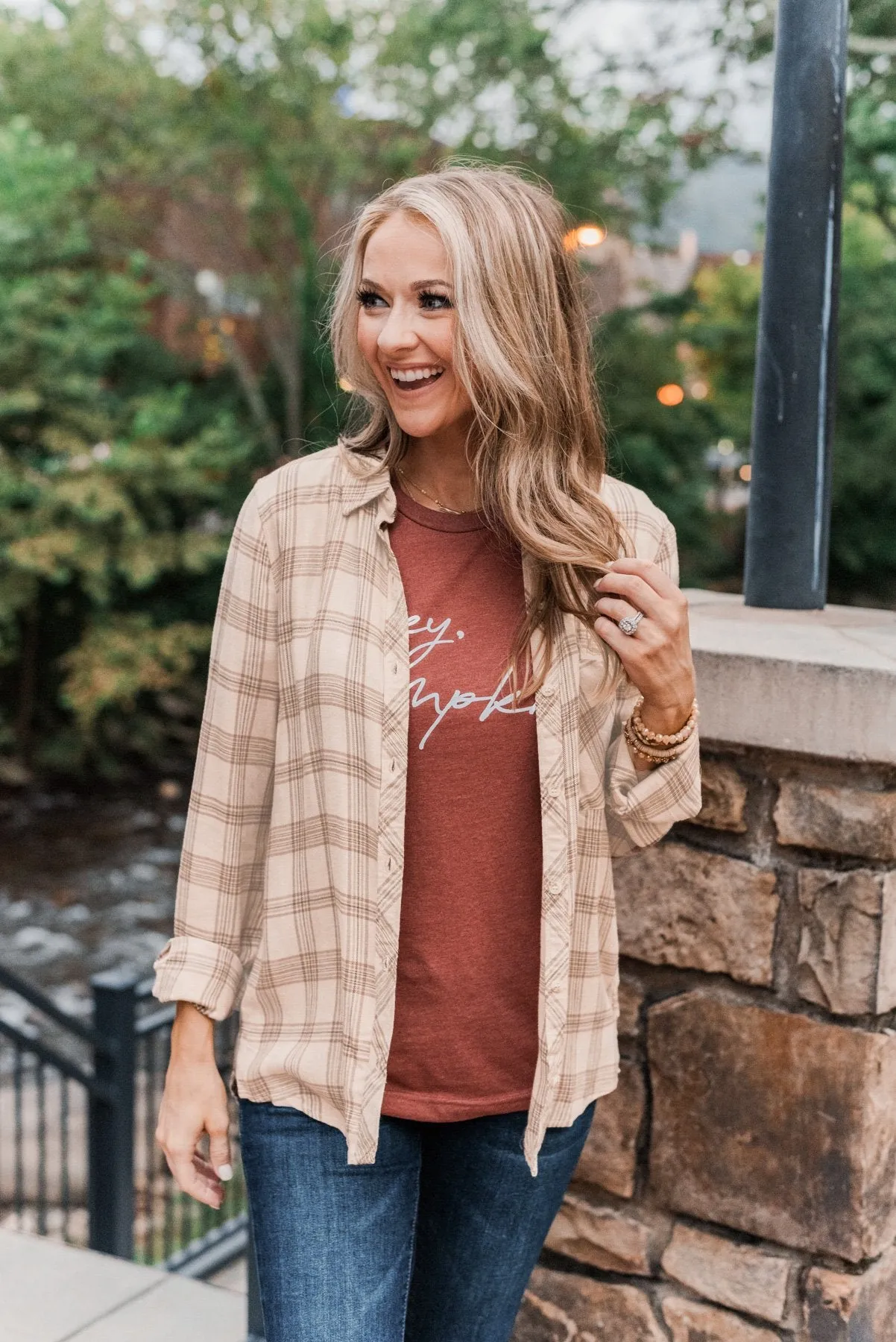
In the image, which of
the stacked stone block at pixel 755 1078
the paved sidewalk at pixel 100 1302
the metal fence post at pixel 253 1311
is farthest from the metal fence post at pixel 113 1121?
the stacked stone block at pixel 755 1078

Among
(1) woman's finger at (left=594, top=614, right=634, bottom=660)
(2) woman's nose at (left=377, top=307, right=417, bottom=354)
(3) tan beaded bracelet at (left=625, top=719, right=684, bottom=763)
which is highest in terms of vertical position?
(2) woman's nose at (left=377, top=307, right=417, bottom=354)

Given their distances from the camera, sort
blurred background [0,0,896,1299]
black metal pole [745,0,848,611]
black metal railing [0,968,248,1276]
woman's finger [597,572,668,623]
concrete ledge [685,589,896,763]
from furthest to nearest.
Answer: blurred background [0,0,896,1299] < black metal railing [0,968,248,1276] < black metal pole [745,0,848,611] < concrete ledge [685,589,896,763] < woman's finger [597,572,668,623]

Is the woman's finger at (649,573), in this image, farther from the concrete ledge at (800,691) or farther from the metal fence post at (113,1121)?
the metal fence post at (113,1121)

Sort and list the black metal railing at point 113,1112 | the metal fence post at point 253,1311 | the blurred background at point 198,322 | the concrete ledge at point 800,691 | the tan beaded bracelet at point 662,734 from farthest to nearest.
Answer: the blurred background at point 198,322
the black metal railing at point 113,1112
the metal fence post at point 253,1311
the concrete ledge at point 800,691
the tan beaded bracelet at point 662,734

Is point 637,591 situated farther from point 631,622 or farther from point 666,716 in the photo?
point 666,716

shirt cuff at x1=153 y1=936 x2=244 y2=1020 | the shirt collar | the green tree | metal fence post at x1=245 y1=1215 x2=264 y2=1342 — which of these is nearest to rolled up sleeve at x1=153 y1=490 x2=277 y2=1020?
shirt cuff at x1=153 y1=936 x2=244 y2=1020

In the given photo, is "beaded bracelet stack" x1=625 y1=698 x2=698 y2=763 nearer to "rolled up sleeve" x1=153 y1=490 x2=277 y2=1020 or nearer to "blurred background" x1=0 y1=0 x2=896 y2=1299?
"rolled up sleeve" x1=153 y1=490 x2=277 y2=1020

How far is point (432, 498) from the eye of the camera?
1737mm

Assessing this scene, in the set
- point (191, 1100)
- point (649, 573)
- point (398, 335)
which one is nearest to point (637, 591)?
point (649, 573)

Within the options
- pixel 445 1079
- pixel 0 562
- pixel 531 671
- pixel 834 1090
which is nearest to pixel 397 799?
pixel 531 671

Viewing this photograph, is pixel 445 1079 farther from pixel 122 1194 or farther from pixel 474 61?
pixel 474 61

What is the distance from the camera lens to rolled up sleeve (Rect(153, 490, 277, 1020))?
164 centimetres

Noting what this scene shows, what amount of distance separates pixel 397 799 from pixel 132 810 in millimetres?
15020

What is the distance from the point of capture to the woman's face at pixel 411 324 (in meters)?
1.59
